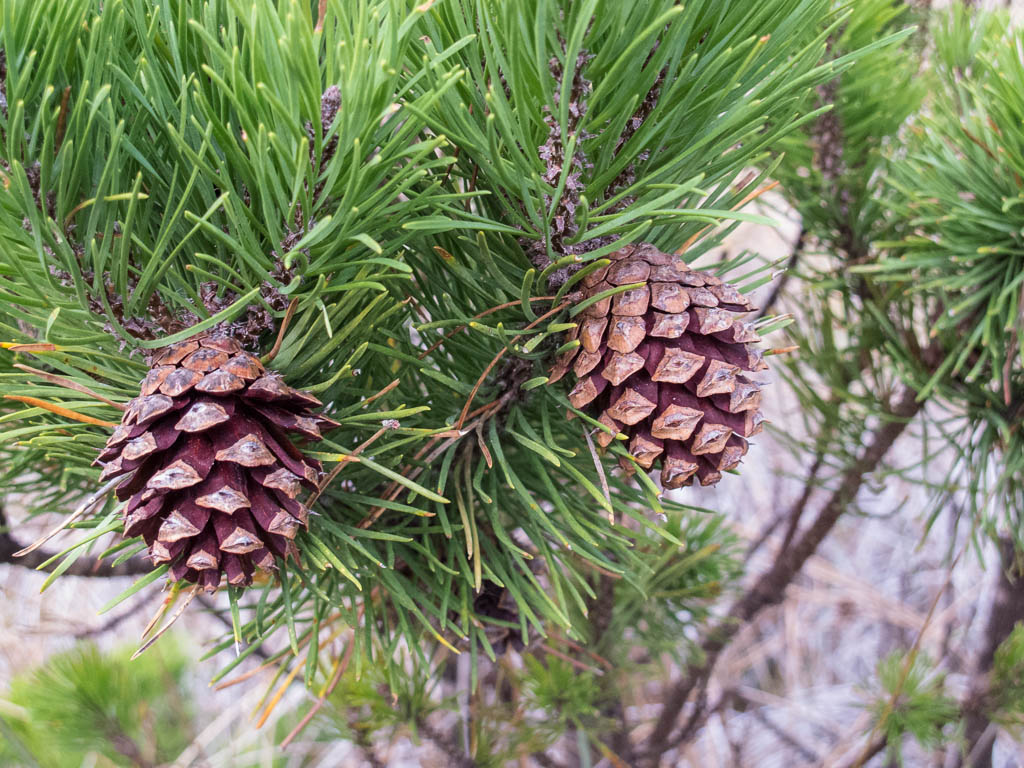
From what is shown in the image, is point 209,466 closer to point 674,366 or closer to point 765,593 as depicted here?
point 674,366

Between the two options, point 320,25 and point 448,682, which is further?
point 448,682

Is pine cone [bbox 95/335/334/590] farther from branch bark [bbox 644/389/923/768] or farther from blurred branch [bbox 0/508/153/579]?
branch bark [bbox 644/389/923/768]

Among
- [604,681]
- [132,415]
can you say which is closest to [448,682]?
[604,681]

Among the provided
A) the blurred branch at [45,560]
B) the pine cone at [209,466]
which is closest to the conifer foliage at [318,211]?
the pine cone at [209,466]

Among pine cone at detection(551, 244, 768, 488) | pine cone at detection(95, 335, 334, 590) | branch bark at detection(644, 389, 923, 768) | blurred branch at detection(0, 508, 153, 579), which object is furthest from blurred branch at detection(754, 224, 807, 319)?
blurred branch at detection(0, 508, 153, 579)

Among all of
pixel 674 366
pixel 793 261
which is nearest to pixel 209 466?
pixel 674 366

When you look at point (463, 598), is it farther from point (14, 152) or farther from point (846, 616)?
point (846, 616)
